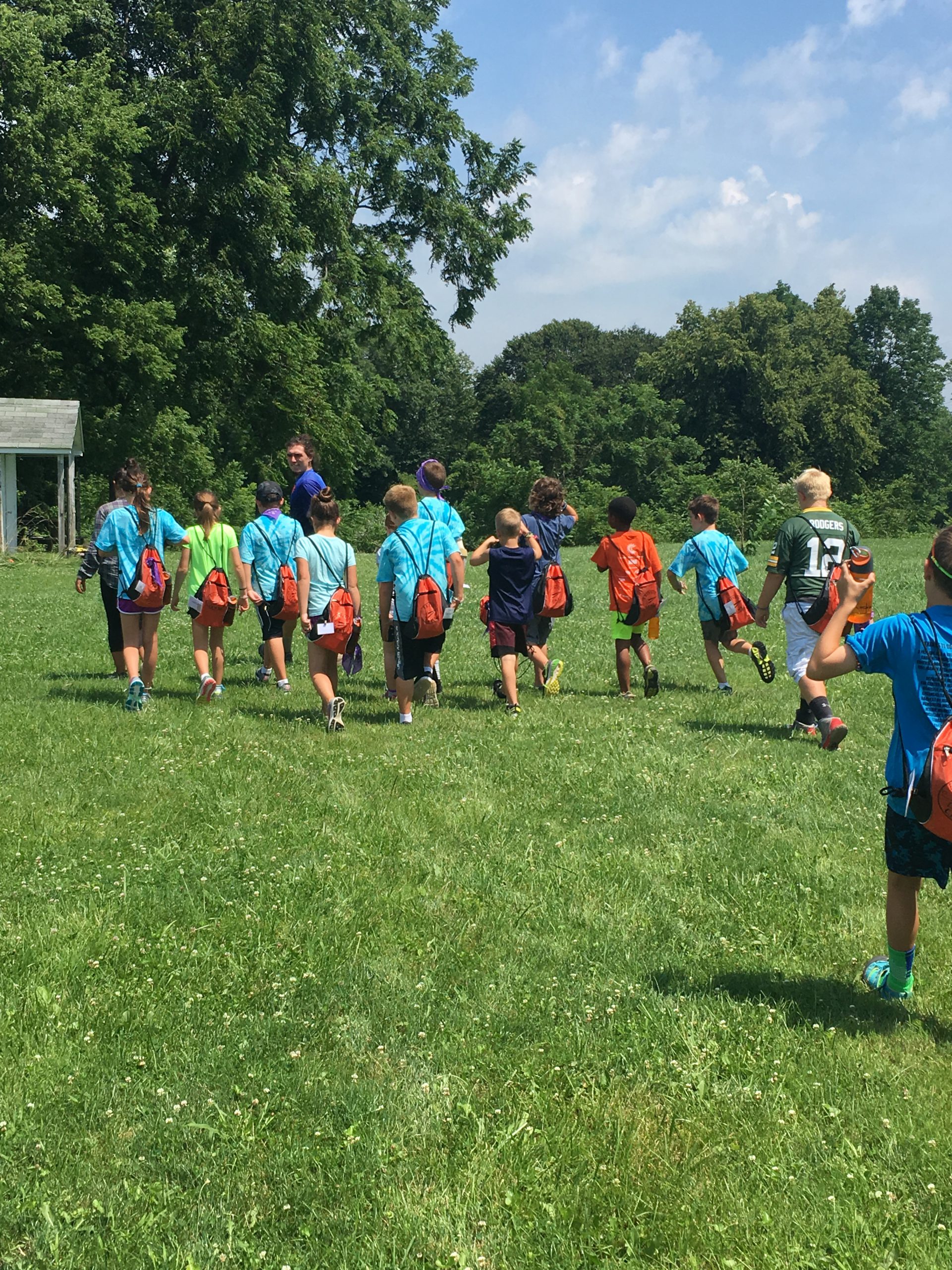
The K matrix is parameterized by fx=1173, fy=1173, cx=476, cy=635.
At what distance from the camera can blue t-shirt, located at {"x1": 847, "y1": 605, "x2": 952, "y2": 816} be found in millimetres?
4281

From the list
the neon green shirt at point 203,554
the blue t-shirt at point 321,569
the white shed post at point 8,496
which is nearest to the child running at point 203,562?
the neon green shirt at point 203,554

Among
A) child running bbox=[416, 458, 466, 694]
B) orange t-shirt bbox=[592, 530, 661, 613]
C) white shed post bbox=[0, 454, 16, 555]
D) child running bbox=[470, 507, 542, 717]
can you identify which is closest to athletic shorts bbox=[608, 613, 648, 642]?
orange t-shirt bbox=[592, 530, 661, 613]

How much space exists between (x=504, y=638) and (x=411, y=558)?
141 centimetres

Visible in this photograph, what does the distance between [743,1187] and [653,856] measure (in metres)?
3.07

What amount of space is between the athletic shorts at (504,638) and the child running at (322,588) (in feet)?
4.79

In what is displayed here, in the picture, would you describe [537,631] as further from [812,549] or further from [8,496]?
[8,496]

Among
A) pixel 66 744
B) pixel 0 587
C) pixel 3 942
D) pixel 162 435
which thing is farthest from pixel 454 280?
pixel 3 942

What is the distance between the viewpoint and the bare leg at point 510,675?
10516 mm

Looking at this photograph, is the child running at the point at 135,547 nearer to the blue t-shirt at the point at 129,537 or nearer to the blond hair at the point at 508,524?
the blue t-shirt at the point at 129,537

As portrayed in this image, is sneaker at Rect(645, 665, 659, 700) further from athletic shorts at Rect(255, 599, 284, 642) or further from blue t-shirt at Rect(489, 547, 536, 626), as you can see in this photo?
athletic shorts at Rect(255, 599, 284, 642)

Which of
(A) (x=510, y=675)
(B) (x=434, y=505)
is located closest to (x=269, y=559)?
(B) (x=434, y=505)

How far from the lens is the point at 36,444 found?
32.4 m

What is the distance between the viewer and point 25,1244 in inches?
A: 125

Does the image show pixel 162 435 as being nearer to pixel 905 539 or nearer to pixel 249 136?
pixel 249 136
